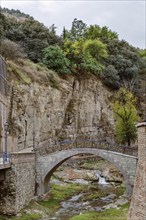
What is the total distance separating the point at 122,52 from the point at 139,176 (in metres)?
60.4

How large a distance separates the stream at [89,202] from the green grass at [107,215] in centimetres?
123

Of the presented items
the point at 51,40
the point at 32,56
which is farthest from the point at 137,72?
the point at 32,56

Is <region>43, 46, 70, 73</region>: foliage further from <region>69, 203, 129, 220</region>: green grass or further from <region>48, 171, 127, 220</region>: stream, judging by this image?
<region>69, 203, 129, 220</region>: green grass

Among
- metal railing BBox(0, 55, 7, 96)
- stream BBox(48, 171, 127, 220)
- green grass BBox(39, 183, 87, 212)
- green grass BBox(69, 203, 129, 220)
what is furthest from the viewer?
metal railing BBox(0, 55, 7, 96)

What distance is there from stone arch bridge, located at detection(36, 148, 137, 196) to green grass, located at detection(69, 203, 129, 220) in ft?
14.5

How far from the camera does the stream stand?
29.8 metres

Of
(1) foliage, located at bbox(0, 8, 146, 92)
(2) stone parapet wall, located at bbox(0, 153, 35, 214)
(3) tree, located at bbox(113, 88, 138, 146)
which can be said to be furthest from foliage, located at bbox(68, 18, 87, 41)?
(2) stone parapet wall, located at bbox(0, 153, 35, 214)

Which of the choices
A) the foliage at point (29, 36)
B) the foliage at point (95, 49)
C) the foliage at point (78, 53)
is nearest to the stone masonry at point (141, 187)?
the foliage at point (78, 53)

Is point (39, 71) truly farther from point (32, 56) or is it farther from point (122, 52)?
point (122, 52)

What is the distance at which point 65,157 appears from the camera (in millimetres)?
34719

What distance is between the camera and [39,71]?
52594 millimetres

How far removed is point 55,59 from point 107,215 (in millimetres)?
32554

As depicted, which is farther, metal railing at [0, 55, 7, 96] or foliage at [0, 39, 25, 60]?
foliage at [0, 39, 25, 60]

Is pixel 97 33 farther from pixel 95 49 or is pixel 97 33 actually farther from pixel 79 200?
pixel 79 200
